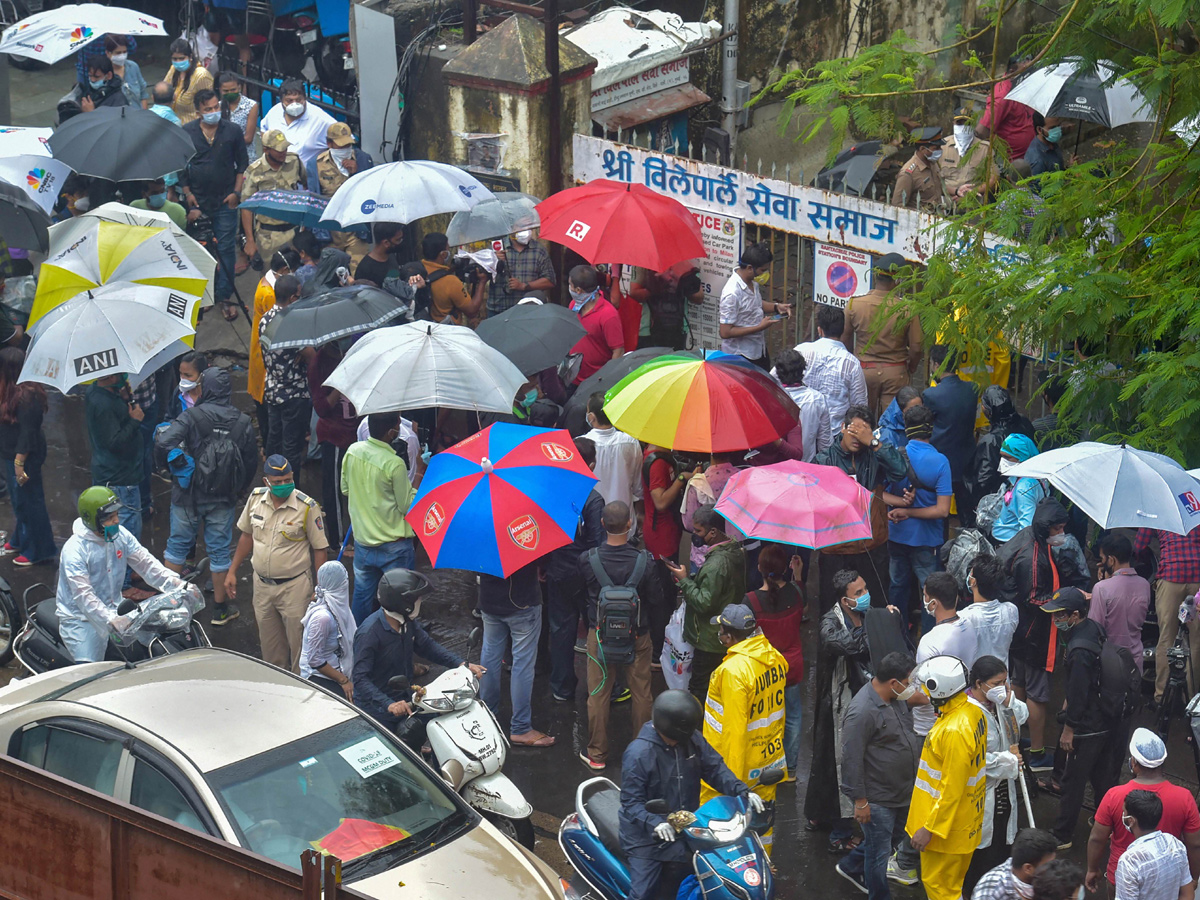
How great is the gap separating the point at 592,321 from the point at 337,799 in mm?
5746

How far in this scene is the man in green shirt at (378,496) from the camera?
29.7 feet

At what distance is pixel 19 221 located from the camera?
1152cm

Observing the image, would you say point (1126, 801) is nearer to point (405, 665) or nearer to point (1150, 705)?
point (1150, 705)

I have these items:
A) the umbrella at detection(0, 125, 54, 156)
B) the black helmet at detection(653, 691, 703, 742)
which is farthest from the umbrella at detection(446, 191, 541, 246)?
the black helmet at detection(653, 691, 703, 742)

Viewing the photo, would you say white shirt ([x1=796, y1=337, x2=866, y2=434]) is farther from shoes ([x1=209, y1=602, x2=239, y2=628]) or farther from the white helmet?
shoes ([x1=209, y1=602, x2=239, y2=628])

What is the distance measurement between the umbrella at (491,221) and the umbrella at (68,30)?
576 centimetres

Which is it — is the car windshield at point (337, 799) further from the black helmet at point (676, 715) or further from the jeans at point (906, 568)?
the jeans at point (906, 568)

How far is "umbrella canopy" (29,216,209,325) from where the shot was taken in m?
10.8

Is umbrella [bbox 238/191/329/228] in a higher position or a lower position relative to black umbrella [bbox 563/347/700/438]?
higher

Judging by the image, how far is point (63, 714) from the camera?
6395 mm

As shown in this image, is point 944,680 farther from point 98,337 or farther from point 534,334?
point 98,337

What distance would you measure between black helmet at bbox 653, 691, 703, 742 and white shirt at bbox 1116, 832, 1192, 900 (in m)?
2.04

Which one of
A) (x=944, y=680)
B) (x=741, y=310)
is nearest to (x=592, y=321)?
(x=741, y=310)

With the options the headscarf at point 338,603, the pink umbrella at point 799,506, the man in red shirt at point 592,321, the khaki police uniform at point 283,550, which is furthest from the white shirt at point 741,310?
the headscarf at point 338,603
